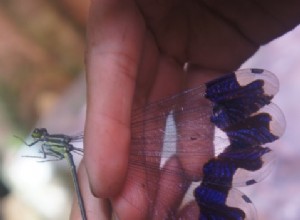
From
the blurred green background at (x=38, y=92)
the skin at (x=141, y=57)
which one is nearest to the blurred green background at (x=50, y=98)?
the blurred green background at (x=38, y=92)

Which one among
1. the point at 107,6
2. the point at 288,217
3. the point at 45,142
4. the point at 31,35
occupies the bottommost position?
the point at 288,217

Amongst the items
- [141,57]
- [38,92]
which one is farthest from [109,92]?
[38,92]

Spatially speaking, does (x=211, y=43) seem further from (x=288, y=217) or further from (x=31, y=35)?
(x=31, y=35)

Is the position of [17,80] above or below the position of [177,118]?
above

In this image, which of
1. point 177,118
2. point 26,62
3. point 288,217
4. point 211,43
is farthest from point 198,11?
point 26,62

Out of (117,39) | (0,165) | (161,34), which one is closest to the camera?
(117,39)

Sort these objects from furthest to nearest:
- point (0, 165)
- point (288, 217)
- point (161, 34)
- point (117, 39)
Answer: point (0, 165) < point (288, 217) < point (161, 34) < point (117, 39)

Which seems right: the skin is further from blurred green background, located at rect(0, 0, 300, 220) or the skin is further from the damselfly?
blurred green background, located at rect(0, 0, 300, 220)

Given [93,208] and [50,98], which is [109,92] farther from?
[50,98]
